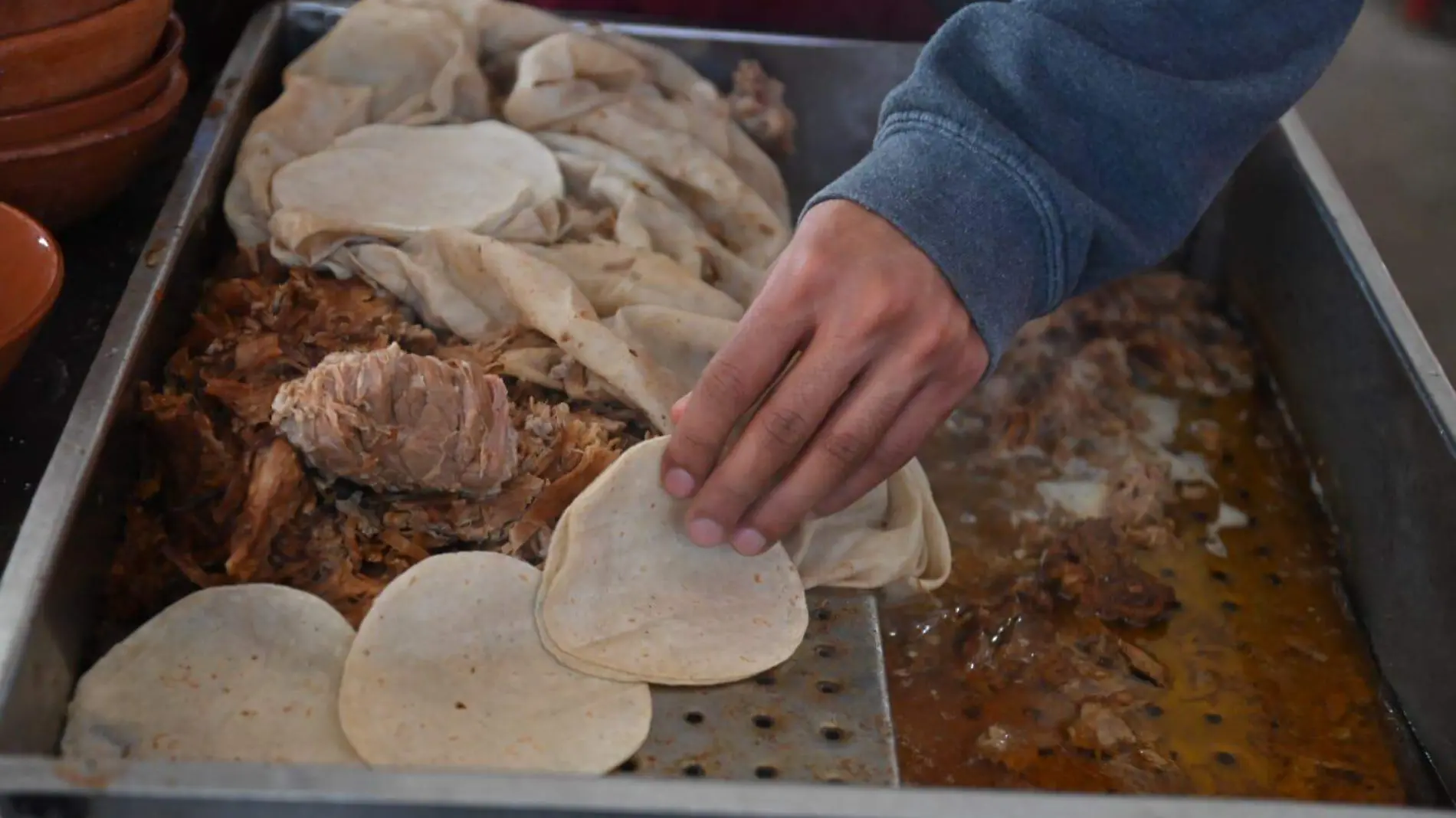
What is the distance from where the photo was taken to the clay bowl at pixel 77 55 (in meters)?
1.17

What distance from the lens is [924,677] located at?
3.82 feet

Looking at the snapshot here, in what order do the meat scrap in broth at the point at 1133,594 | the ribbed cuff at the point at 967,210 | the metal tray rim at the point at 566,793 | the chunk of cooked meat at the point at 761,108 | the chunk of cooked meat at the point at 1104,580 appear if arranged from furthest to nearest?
the chunk of cooked meat at the point at 761,108, the chunk of cooked meat at the point at 1104,580, the meat scrap in broth at the point at 1133,594, the ribbed cuff at the point at 967,210, the metal tray rim at the point at 566,793

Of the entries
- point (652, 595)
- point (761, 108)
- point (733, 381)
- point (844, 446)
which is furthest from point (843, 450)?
point (761, 108)

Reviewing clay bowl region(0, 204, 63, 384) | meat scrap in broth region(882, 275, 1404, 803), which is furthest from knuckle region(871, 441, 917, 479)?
clay bowl region(0, 204, 63, 384)

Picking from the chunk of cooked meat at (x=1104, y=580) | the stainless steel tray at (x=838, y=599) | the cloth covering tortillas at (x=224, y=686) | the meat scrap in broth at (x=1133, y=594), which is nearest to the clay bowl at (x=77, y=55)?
the stainless steel tray at (x=838, y=599)

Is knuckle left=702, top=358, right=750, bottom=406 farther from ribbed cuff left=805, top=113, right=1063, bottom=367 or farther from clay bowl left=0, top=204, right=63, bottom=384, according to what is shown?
clay bowl left=0, top=204, right=63, bottom=384

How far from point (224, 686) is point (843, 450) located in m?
0.53

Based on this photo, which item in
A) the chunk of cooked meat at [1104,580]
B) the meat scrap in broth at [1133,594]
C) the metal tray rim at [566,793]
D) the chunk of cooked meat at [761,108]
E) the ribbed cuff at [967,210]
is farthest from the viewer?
the chunk of cooked meat at [761,108]

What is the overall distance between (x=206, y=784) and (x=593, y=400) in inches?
21.7

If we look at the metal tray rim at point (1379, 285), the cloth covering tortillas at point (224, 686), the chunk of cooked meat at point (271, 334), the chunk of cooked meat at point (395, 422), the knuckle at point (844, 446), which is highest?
the metal tray rim at point (1379, 285)

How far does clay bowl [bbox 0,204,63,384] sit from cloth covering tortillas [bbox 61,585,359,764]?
10.8 inches

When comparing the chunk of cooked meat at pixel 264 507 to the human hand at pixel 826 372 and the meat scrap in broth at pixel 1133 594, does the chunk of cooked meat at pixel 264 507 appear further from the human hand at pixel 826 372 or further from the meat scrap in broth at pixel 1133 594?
the meat scrap in broth at pixel 1133 594

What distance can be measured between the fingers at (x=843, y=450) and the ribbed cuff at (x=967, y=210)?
103 millimetres

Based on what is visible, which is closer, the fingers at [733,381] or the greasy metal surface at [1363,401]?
the fingers at [733,381]
